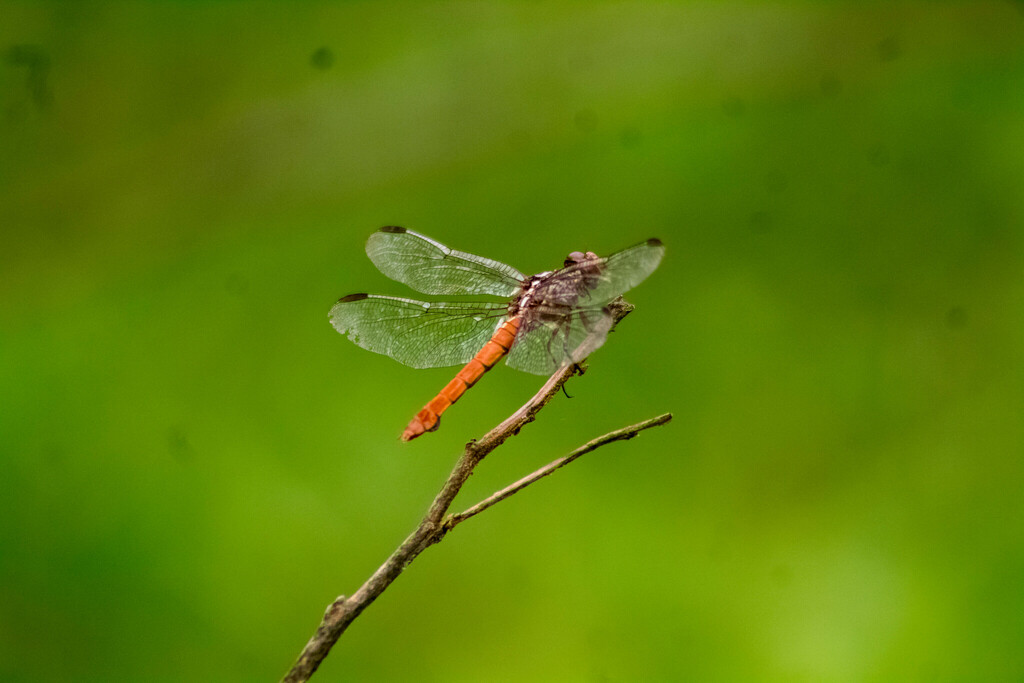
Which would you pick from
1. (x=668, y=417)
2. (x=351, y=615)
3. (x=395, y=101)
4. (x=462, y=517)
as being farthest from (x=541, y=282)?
(x=395, y=101)

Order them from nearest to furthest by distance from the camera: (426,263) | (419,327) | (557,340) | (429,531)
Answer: (429,531)
(557,340)
(419,327)
(426,263)

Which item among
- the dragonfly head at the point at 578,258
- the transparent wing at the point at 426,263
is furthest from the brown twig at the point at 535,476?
the transparent wing at the point at 426,263

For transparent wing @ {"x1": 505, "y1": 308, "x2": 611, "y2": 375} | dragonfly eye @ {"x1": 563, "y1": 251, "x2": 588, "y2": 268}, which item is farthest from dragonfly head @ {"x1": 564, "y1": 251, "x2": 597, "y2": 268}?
transparent wing @ {"x1": 505, "y1": 308, "x2": 611, "y2": 375}

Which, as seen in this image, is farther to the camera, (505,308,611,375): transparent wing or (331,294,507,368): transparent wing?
(331,294,507,368): transparent wing

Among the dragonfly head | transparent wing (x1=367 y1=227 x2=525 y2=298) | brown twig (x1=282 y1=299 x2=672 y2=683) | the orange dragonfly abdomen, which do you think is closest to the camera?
brown twig (x1=282 y1=299 x2=672 y2=683)

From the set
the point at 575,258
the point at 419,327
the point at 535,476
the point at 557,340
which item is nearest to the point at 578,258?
the point at 575,258

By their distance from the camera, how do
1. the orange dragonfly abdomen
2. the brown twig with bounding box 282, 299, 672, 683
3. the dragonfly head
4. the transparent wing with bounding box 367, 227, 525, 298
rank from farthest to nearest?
the transparent wing with bounding box 367, 227, 525, 298, the dragonfly head, the orange dragonfly abdomen, the brown twig with bounding box 282, 299, 672, 683

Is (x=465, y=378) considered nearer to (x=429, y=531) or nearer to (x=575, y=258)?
(x=575, y=258)

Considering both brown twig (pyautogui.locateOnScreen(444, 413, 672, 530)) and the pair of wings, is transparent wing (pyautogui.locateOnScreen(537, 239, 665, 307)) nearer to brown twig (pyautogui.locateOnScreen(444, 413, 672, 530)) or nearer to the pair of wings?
the pair of wings
